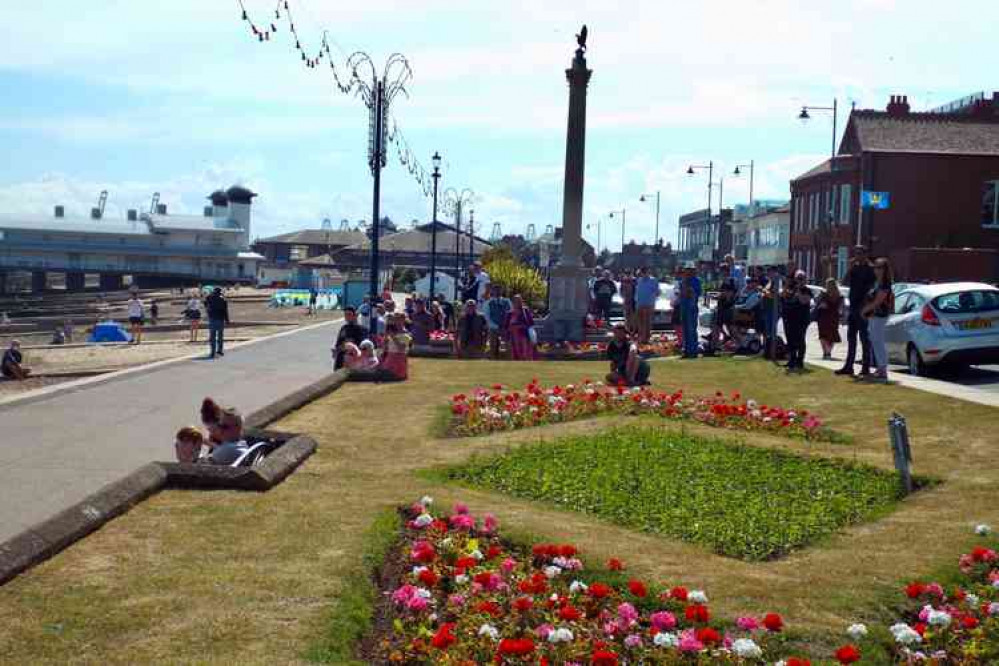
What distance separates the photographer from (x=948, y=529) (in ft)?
27.0

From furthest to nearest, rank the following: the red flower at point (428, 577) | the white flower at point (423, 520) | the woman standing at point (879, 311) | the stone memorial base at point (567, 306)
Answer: the stone memorial base at point (567, 306) < the woman standing at point (879, 311) < the white flower at point (423, 520) < the red flower at point (428, 577)

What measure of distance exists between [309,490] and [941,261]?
41.9 metres

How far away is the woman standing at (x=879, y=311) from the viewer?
608 inches

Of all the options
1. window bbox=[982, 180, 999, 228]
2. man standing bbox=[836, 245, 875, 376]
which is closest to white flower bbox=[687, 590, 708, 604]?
man standing bbox=[836, 245, 875, 376]

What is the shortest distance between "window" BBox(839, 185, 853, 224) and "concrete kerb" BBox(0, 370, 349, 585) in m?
49.0

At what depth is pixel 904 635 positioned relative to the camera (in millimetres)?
5648

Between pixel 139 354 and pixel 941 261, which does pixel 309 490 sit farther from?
pixel 941 261

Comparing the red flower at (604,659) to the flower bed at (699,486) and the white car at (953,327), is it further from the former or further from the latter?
the white car at (953,327)

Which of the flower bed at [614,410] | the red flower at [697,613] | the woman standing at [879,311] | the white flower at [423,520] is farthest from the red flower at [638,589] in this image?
the woman standing at [879,311]

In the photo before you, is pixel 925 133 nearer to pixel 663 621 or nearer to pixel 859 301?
pixel 859 301

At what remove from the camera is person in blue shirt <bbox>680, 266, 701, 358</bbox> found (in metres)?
21.5

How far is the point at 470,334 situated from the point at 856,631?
57.3 feet

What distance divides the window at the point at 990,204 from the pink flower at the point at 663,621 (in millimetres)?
52149

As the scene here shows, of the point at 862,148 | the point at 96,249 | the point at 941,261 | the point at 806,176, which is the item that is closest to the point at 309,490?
the point at 941,261
